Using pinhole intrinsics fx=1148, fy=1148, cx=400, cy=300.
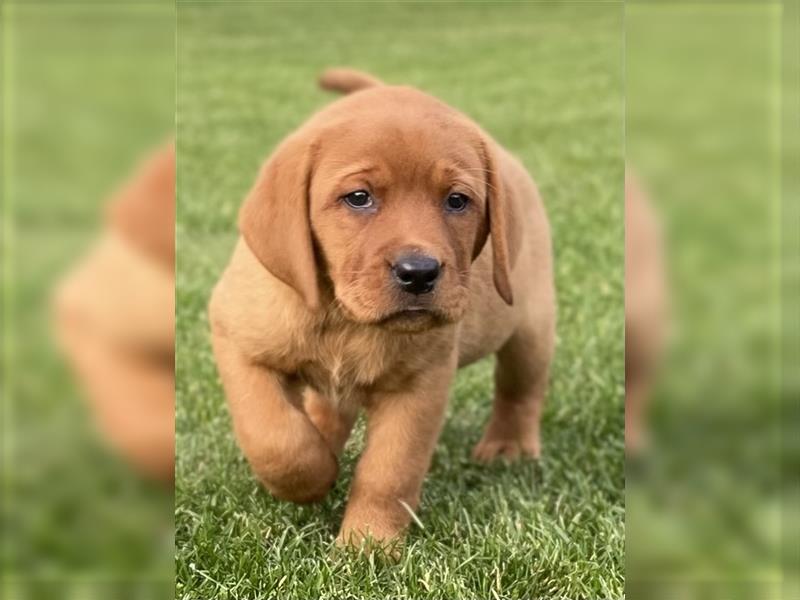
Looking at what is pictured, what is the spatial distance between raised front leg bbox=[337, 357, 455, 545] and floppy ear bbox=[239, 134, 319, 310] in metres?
0.42

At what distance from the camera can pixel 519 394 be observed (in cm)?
383

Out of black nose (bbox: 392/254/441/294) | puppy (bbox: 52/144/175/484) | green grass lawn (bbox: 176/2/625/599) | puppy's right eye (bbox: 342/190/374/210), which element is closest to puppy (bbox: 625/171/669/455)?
green grass lawn (bbox: 176/2/625/599)

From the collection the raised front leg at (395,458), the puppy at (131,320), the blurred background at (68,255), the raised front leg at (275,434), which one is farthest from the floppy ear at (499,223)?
the blurred background at (68,255)

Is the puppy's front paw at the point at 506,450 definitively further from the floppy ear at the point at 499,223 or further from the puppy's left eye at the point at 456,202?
the puppy's left eye at the point at 456,202

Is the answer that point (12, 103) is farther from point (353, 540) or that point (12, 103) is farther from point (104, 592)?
point (353, 540)

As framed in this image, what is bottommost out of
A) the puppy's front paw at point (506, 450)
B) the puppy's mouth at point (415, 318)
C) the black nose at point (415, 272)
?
the puppy's front paw at point (506, 450)

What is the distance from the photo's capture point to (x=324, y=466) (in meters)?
3.17

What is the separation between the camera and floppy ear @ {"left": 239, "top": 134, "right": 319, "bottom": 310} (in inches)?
116

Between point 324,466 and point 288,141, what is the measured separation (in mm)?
898

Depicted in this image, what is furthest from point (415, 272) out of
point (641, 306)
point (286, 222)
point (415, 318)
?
point (641, 306)

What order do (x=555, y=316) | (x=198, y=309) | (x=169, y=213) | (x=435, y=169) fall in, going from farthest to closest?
1. (x=555, y=316)
2. (x=198, y=309)
3. (x=435, y=169)
4. (x=169, y=213)

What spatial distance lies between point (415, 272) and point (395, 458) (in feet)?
2.06

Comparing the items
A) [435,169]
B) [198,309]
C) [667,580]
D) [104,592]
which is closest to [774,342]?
[667,580]

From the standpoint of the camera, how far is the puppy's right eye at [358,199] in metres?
2.95
